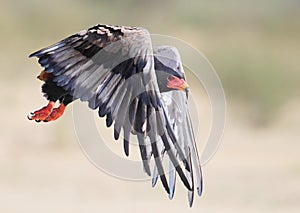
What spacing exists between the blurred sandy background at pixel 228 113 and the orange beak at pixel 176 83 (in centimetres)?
528

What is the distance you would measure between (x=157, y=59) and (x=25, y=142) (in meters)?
8.76

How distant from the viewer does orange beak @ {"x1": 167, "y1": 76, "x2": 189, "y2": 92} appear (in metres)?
9.25

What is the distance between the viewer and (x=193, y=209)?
1473cm

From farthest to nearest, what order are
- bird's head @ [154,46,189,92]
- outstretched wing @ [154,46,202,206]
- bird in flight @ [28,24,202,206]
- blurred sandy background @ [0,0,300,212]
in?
blurred sandy background @ [0,0,300,212] → outstretched wing @ [154,46,202,206] → bird's head @ [154,46,189,92] → bird in flight @ [28,24,202,206]

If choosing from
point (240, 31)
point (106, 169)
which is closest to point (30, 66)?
point (240, 31)

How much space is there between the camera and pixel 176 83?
9.30 m

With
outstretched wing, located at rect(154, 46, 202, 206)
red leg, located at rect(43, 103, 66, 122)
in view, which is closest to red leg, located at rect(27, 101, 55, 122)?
red leg, located at rect(43, 103, 66, 122)

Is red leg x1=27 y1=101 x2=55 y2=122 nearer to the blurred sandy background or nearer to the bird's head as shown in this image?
the bird's head

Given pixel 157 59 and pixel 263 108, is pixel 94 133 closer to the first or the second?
pixel 157 59

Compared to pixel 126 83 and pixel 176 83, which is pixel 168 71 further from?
pixel 126 83

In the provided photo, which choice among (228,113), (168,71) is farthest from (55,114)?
(228,113)

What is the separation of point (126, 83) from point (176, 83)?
714 millimetres

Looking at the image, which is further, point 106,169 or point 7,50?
point 7,50

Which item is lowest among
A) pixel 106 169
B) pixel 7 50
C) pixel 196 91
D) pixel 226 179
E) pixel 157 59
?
pixel 106 169
